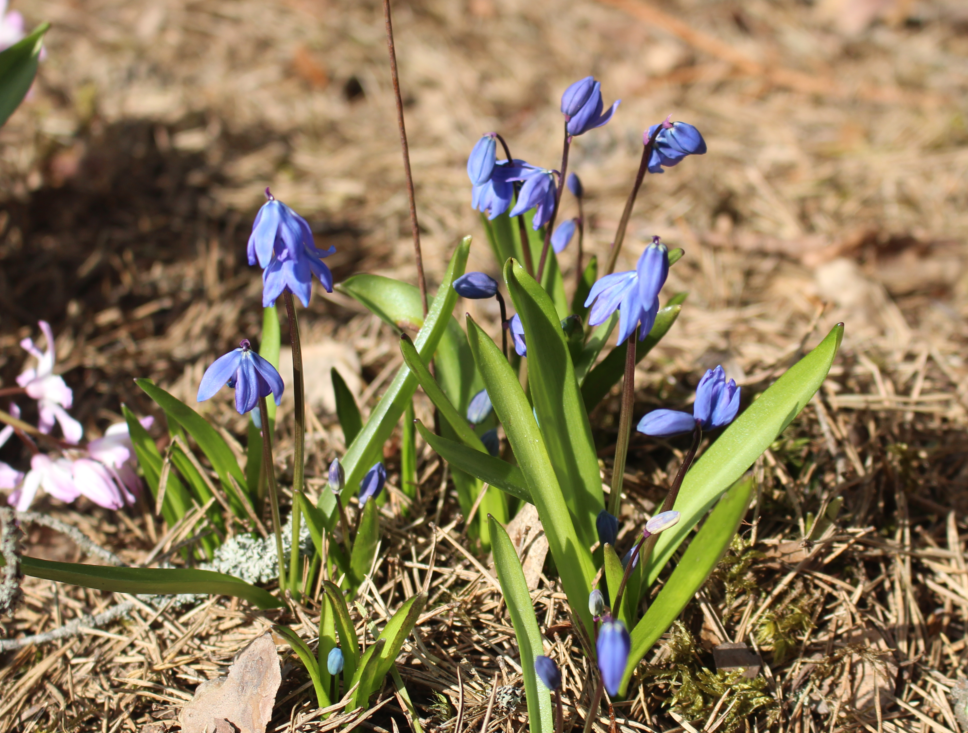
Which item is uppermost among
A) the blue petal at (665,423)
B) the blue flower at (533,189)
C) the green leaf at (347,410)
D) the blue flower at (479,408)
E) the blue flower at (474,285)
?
the blue flower at (533,189)

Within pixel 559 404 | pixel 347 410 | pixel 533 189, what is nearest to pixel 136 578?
pixel 347 410

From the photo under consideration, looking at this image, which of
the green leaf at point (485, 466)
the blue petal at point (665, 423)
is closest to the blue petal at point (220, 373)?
the green leaf at point (485, 466)

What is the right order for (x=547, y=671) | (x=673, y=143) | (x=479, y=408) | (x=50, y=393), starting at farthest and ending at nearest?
(x=50, y=393) < (x=479, y=408) < (x=673, y=143) < (x=547, y=671)

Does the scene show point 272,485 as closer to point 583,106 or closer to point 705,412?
point 705,412

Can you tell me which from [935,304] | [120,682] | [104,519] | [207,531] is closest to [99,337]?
[104,519]

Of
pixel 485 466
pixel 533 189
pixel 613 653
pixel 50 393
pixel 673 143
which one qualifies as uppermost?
pixel 673 143

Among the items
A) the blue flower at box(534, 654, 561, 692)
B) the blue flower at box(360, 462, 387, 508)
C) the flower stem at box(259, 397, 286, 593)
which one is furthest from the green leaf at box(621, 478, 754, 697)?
the flower stem at box(259, 397, 286, 593)

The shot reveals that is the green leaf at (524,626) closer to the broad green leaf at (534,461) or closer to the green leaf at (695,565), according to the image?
the broad green leaf at (534,461)
